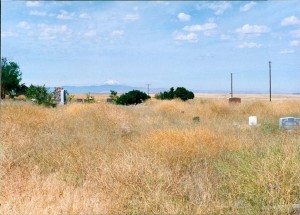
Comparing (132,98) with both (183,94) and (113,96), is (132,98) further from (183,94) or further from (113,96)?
(183,94)

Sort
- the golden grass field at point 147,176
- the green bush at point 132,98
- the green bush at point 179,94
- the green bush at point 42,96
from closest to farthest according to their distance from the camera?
1. the golden grass field at point 147,176
2. the green bush at point 42,96
3. the green bush at point 132,98
4. the green bush at point 179,94

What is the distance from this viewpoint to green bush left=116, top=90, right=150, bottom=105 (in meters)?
34.6

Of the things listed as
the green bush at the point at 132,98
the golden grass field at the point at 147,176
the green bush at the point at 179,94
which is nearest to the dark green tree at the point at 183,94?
the green bush at the point at 179,94

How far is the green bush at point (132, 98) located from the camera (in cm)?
3459

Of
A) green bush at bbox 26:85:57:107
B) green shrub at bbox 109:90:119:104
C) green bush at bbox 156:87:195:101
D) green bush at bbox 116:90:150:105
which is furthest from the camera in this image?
green bush at bbox 156:87:195:101

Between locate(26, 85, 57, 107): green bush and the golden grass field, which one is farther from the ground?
locate(26, 85, 57, 107): green bush

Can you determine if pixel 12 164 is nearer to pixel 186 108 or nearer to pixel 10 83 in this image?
pixel 186 108

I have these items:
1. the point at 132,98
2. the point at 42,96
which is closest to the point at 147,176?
the point at 42,96

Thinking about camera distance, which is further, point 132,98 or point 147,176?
point 132,98

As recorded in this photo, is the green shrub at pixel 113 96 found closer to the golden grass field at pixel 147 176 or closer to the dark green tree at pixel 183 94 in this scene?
the dark green tree at pixel 183 94

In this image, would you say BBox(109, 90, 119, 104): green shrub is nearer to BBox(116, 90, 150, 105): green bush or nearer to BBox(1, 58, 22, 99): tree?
BBox(116, 90, 150, 105): green bush

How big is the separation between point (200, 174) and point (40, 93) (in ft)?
51.6

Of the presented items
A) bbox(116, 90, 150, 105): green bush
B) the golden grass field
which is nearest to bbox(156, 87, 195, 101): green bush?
bbox(116, 90, 150, 105): green bush

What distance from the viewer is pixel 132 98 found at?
35.4 meters
